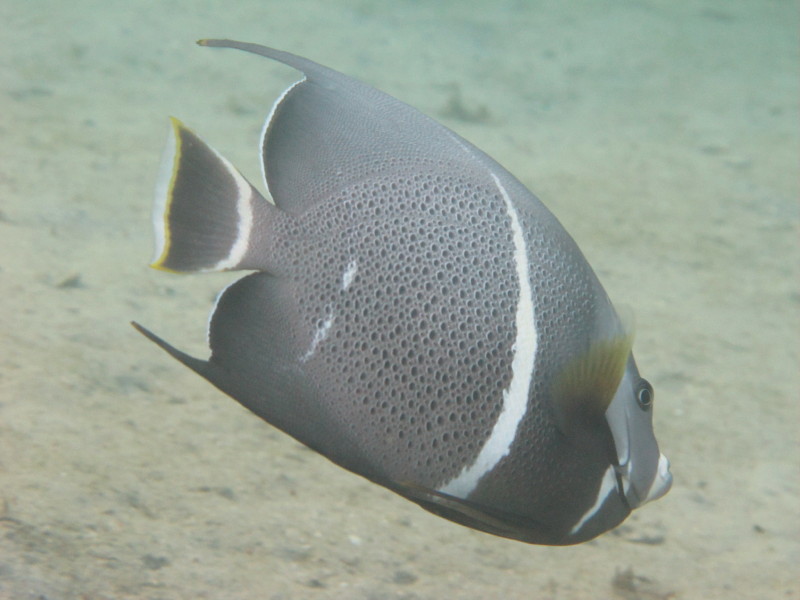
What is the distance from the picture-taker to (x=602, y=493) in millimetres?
1235

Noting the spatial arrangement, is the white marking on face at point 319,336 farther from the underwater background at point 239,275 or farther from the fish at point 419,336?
the underwater background at point 239,275

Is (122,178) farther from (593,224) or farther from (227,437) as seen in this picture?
(593,224)

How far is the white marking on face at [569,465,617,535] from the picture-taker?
4.02ft

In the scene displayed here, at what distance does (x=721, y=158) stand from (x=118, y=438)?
6557mm

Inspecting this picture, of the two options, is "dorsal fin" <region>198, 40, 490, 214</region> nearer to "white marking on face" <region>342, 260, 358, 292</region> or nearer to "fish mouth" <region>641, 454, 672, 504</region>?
"white marking on face" <region>342, 260, 358, 292</region>

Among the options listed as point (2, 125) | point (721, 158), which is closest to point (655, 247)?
point (721, 158)

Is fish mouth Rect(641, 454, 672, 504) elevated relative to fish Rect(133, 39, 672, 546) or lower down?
lower down

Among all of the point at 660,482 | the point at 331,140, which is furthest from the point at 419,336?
the point at 660,482

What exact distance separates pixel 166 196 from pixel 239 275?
106 inches

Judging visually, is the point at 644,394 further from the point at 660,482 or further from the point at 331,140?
the point at 331,140

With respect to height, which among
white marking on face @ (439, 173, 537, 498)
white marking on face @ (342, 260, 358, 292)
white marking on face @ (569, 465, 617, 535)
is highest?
white marking on face @ (342, 260, 358, 292)

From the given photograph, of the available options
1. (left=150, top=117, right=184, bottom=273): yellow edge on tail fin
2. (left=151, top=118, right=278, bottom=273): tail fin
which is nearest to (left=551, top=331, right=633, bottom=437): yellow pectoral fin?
(left=151, top=118, right=278, bottom=273): tail fin

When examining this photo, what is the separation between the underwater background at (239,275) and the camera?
207cm

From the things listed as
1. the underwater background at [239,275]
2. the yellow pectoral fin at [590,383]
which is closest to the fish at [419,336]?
the yellow pectoral fin at [590,383]
